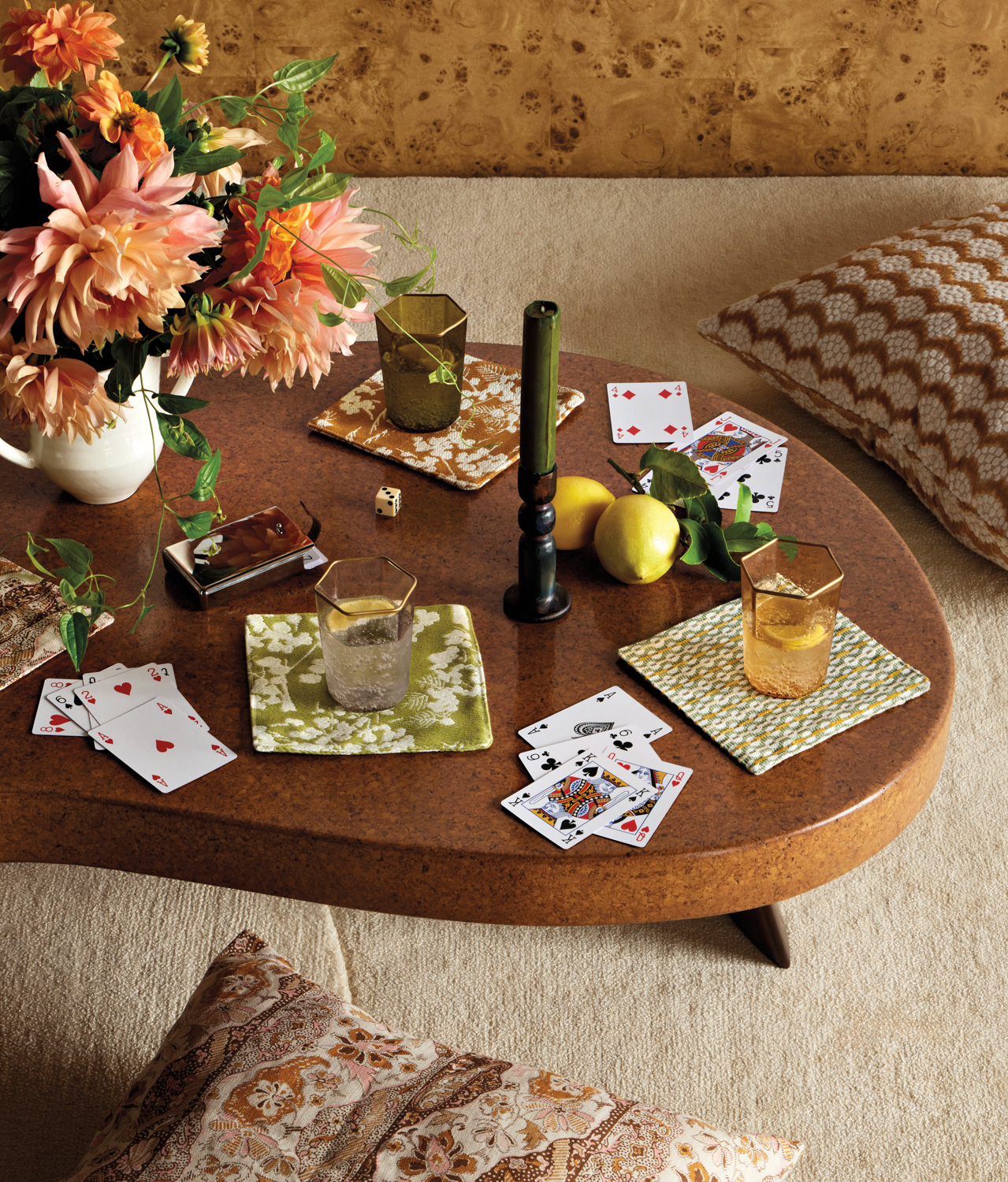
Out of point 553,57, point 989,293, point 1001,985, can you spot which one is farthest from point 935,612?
point 553,57

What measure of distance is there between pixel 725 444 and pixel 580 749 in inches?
22.3

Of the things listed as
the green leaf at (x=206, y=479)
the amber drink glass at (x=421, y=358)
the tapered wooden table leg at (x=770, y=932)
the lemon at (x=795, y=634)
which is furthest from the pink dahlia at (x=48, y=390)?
the tapered wooden table leg at (x=770, y=932)

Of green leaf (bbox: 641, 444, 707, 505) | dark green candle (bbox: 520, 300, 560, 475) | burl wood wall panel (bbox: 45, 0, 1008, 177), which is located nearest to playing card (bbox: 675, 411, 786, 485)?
green leaf (bbox: 641, 444, 707, 505)

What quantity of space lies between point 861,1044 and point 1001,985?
0.20 metres

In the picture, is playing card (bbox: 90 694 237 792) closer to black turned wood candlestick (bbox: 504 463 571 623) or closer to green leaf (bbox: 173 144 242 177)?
black turned wood candlestick (bbox: 504 463 571 623)

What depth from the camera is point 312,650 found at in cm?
116

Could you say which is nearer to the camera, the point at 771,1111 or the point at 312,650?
the point at 312,650

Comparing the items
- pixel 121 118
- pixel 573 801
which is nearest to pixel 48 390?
pixel 121 118

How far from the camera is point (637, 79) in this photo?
264cm

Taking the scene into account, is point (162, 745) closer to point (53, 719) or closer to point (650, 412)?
point (53, 719)

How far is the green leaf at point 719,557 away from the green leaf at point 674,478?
1.7 inches

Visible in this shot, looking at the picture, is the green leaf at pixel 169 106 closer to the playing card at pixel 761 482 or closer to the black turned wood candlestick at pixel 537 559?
the black turned wood candlestick at pixel 537 559

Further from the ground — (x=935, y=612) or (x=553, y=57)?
(x=553, y=57)

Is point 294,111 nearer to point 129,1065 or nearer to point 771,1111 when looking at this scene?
point 129,1065
